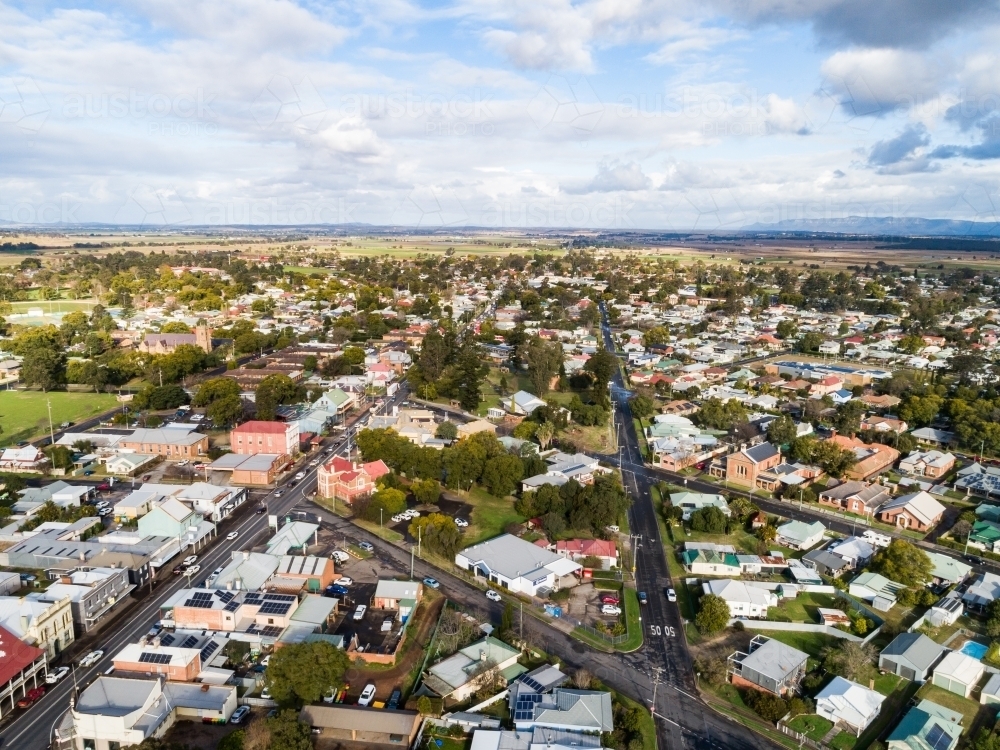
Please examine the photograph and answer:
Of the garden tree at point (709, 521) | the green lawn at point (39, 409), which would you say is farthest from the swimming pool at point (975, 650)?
the green lawn at point (39, 409)

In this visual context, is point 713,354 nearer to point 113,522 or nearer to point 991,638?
point 991,638

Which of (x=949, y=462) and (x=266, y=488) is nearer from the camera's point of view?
(x=266, y=488)

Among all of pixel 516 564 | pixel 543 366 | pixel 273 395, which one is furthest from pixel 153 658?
pixel 543 366

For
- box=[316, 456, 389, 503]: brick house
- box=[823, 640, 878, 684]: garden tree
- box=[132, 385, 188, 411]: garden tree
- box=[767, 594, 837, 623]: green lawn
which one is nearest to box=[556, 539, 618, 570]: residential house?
box=[767, 594, 837, 623]: green lawn

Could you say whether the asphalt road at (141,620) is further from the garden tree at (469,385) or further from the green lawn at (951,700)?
the green lawn at (951,700)

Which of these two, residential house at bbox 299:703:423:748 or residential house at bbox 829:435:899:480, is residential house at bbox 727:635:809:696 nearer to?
residential house at bbox 299:703:423:748

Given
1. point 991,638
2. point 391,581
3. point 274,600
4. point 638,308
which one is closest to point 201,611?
point 274,600
